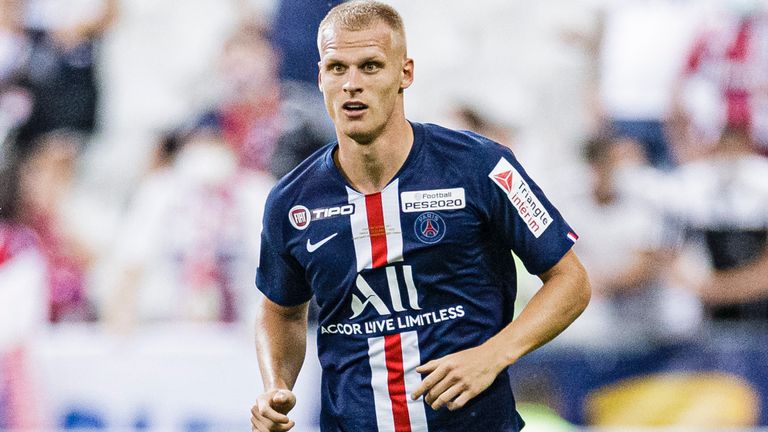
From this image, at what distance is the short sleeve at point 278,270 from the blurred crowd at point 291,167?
4.04 meters

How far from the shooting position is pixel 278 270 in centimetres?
372

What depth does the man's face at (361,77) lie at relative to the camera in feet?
11.1

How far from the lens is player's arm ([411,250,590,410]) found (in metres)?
3.23

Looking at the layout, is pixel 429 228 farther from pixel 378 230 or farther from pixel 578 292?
pixel 578 292

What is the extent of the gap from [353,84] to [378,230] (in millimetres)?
456

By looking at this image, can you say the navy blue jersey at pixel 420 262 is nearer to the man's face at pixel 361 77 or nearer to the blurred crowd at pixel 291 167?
→ the man's face at pixel 361 77

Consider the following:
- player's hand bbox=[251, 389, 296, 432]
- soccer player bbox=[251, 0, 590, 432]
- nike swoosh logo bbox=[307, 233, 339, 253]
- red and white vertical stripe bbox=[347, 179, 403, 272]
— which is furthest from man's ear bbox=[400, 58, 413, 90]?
player's hand bbox=[251, 389, 296, 432]

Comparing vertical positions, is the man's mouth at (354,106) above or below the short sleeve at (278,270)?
above

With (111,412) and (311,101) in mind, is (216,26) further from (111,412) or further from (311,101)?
(111,412)

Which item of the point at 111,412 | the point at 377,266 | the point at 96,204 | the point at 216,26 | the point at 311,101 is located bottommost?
the point at 111,412

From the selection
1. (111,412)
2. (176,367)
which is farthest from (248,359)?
(111,412)

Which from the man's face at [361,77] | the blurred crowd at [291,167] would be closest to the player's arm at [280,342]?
the man's face at [361,77]

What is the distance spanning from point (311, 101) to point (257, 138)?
0.45 m

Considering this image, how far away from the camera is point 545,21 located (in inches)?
323
